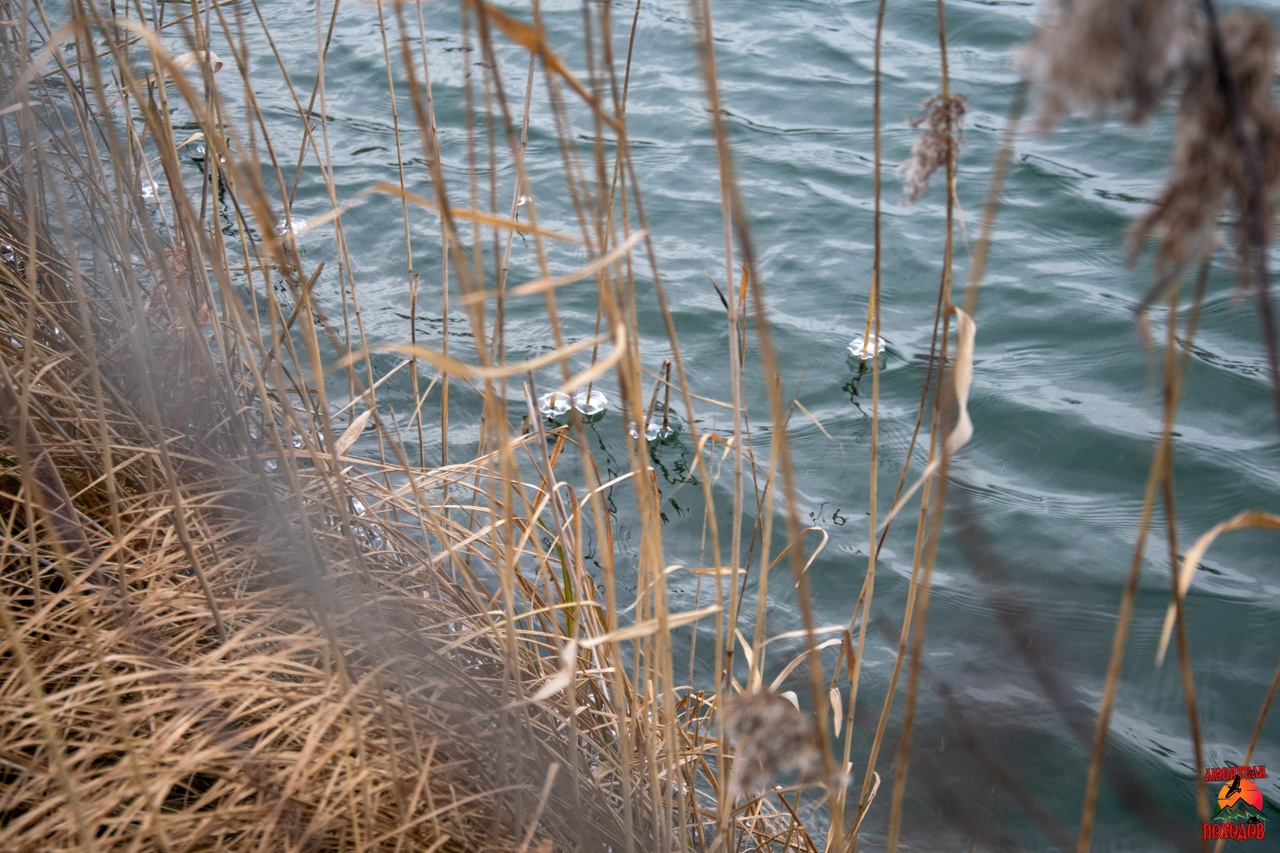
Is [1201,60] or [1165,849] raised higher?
[1201,60]

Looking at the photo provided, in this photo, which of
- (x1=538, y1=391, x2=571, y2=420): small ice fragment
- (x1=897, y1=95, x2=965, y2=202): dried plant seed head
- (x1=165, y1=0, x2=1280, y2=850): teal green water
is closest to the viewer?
(x1=897, y1=95, x2=965, y2=202): dried plant seed head

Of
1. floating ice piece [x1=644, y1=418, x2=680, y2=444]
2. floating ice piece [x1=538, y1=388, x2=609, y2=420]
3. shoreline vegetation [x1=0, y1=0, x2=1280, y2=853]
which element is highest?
shoreline vegetation [x1=0, y1=0, x2=1280, y2=853]

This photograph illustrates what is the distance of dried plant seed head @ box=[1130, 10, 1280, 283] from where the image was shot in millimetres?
452

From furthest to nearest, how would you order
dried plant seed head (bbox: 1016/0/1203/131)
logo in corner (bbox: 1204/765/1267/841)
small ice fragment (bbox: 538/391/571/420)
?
small ice fragment (bbox: 538/391/571/420), logo in corner (bbox: 1204/765/1267/841), dried plant seed head (bbox: 1016/0/1203/131)

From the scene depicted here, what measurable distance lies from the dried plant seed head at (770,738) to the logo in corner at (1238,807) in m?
1.59

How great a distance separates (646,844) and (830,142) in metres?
4.19

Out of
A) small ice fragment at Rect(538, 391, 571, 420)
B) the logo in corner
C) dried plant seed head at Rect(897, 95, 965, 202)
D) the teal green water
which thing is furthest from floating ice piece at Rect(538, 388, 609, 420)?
dried plant seed head at Rect(897, 95, 965, 202)

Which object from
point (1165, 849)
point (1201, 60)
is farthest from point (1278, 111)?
point (1165, 849)

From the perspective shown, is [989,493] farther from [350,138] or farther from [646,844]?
[350,138]

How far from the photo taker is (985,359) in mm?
3496

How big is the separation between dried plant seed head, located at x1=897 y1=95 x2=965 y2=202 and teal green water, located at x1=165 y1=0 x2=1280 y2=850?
8cm

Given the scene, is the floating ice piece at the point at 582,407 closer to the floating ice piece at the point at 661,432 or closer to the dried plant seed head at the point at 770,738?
the floating ice piece at the point at 661,432

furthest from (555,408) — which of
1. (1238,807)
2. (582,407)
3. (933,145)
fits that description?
(933,145)

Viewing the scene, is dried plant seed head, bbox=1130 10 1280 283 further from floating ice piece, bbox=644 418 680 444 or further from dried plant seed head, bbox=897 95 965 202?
floating ice piece, bbox=644 418 680 444
